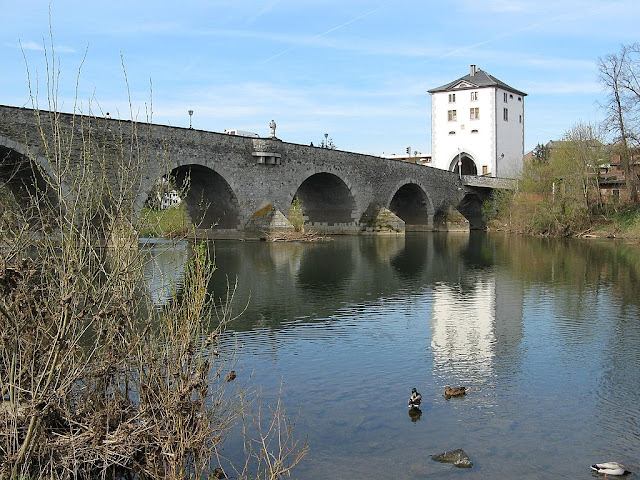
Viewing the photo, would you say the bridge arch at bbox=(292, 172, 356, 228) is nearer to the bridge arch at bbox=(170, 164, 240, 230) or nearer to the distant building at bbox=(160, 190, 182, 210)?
the bridge arch at bbox=(170, 164, 240, 230)

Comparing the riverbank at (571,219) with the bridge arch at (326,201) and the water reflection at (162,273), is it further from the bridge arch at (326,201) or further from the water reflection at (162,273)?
the water reflection at (162,273)

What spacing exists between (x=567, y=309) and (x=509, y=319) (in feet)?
5.43

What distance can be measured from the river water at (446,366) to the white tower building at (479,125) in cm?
3999

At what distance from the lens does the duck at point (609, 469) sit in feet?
18.2

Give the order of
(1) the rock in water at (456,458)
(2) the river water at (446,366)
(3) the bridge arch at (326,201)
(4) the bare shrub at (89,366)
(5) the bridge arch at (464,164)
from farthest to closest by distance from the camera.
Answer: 1. (5) the bridge arch at (464,164)
2. (3) the bridge arch at (326,201)
3. (2) the river water at (446,366)
4. (1) the rock in water at (456,458)
5. (4) the bare shrub at (89,366)

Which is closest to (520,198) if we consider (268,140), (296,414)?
(268,140)

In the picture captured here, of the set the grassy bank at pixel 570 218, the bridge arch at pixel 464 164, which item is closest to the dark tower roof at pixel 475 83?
the bridge arch at pixel 464 164

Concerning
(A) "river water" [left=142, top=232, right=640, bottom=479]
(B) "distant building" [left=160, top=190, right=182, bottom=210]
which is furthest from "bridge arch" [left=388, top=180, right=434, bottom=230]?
(B) "distant building" [left=160, top=190, right=182, bottom=210]

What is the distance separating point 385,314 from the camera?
12.5 meters

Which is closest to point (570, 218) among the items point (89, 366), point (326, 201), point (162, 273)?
point (326, 201)

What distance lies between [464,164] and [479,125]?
17.9 feet

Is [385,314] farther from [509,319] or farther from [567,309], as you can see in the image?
[567,309]

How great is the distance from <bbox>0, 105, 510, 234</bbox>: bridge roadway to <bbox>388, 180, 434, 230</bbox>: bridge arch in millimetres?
68

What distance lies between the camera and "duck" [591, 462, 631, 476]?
554cm
